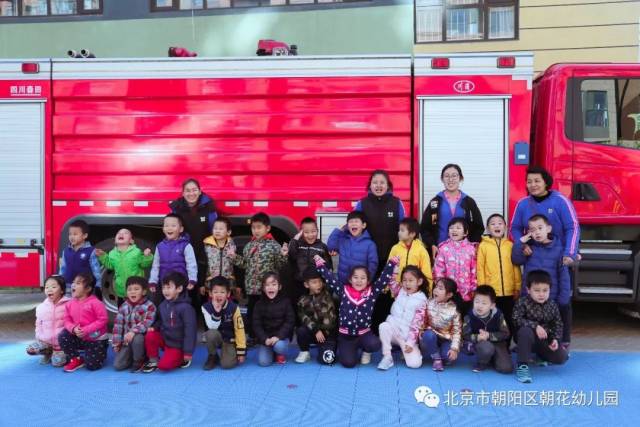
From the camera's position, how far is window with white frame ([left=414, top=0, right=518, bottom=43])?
37.4 ft

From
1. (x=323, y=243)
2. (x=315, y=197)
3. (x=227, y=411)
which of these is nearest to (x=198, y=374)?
(x=227, y=411)

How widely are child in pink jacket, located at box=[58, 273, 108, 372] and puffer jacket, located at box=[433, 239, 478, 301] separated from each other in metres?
2.85

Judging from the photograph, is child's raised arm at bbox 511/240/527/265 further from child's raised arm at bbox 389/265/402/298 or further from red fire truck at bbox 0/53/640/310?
child's raised arm at bbox 389/265/402/298

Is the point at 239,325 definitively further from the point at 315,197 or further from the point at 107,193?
the point at 107,193

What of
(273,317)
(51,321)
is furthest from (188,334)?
(51,321)

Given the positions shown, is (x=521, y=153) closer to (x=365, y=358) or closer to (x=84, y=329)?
(x=365, y=358)

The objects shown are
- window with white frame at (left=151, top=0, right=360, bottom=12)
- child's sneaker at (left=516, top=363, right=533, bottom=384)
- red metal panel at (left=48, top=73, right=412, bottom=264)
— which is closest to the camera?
child's sneaker at (left=516, top=363, right=533, bottom=384)

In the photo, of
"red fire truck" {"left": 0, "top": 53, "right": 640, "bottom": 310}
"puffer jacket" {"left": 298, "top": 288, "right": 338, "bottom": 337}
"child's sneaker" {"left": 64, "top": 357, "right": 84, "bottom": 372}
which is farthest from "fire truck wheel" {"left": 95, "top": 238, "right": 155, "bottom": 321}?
"puffer jacket" {"left": 298, "top": 288, "right": 338, "bottom": 337}

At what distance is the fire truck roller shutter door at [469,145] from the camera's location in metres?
5.91

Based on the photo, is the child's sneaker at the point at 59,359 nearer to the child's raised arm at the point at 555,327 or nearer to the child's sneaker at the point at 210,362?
the child's sneaker at the point at 210,362

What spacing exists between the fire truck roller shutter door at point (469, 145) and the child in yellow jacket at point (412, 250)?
0.69 metres

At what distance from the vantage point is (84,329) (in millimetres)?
5129

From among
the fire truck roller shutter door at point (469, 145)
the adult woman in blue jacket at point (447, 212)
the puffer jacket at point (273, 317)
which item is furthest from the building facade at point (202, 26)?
the puffer jacket at point (273, 317)

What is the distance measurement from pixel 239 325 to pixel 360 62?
8.90ft
